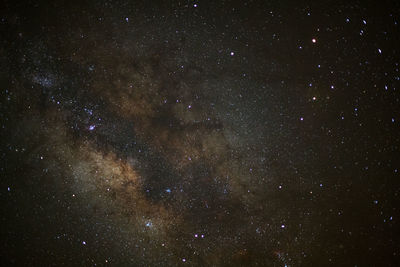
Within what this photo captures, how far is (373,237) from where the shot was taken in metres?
1.63

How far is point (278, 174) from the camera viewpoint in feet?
5.06

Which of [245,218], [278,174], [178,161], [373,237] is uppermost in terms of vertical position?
[178,161]

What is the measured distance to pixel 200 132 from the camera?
4.95 feet

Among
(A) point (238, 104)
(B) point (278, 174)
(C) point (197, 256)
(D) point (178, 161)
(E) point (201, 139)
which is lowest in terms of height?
(C) point (197, 256)

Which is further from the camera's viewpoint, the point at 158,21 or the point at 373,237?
the point at 373,237

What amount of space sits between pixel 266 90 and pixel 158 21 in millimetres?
1006

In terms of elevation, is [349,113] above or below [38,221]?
above

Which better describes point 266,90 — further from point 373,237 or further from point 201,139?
point 373,237

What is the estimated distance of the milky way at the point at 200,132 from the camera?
1.45m

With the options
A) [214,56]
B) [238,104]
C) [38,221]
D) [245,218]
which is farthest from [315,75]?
[38,221]

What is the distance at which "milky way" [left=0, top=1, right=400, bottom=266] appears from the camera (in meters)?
1.45

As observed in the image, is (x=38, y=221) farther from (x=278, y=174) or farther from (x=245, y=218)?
(x=278, y=174)

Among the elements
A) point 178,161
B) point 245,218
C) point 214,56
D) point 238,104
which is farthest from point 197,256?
point 214,56

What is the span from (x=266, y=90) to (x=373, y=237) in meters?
1.60
